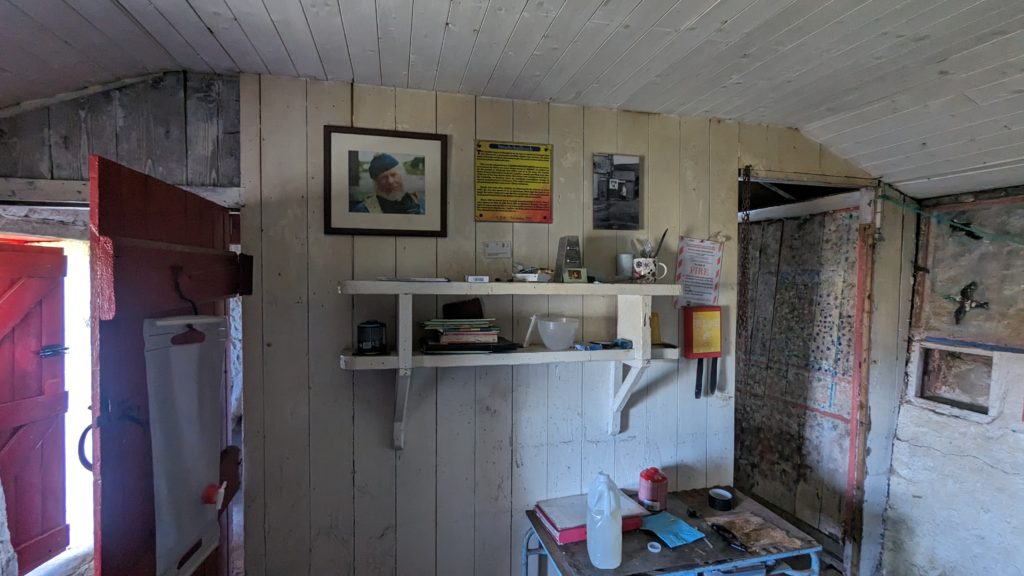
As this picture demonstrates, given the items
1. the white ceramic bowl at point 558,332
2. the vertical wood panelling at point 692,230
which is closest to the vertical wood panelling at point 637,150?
the vertical wood panelling at point 692,230

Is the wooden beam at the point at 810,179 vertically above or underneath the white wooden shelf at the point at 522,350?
above

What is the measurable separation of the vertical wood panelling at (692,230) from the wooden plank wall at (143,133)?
5.15 feet

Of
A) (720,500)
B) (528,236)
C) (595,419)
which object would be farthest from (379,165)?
(720,500)

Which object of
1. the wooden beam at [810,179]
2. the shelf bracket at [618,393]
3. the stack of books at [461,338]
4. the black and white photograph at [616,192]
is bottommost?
the shelf bracket at [618,393]

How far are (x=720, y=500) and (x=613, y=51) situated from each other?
1.55 metres

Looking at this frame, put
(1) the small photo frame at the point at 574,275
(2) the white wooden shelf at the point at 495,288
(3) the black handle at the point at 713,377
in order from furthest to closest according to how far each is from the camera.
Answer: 1. (3) the black handle at the point at 713,377
2. (1) the small photo frame at the point at 574,275
3. (2) the white wooden shelf at the point at 495,288

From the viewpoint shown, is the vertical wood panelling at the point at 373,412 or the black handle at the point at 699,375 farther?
the black handle at the point at 699,375

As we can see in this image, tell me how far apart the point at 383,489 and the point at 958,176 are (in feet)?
8.20

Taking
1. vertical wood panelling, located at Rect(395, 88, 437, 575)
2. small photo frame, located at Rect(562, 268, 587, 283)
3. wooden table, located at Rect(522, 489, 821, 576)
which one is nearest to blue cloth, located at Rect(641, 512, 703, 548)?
wooden table, located at Rect(522, 489, 821, 576)

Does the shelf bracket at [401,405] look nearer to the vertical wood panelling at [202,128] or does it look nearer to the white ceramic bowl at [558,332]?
the white ceramic bowl at [558,332]

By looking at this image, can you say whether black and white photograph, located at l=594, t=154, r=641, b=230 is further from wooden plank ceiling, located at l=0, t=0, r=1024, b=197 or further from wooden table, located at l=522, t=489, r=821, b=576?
wooden table, located at l=522, t=489, r=821, b=576

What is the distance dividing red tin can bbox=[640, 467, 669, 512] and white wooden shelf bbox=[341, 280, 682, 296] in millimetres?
671

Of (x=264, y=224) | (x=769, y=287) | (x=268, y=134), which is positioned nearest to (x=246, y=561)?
(x=264, y=224)

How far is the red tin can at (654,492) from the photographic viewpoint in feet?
5.12
